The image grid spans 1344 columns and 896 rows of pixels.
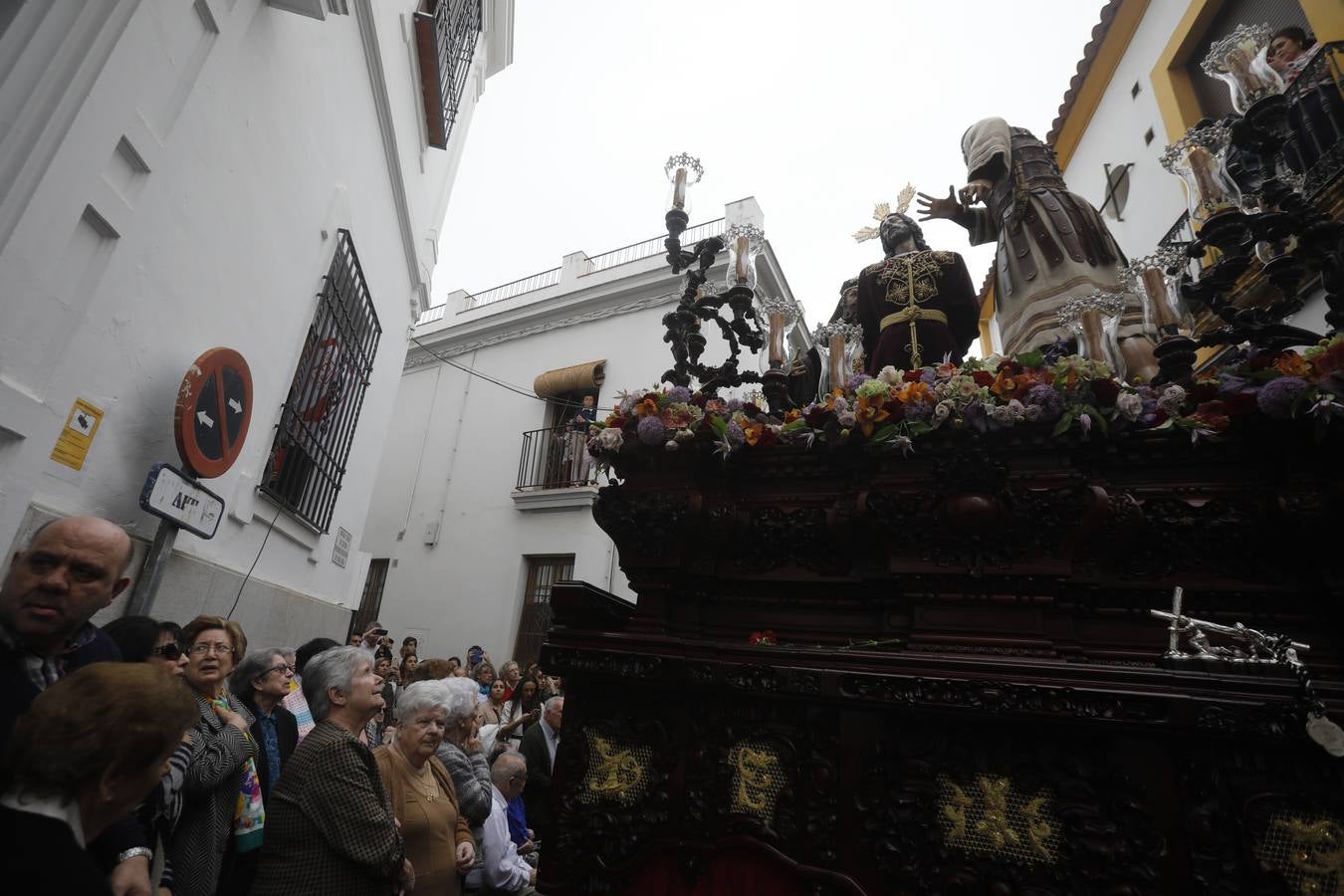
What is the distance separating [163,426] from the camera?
11.1ft

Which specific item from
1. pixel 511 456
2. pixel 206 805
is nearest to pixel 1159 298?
pixel 206 805

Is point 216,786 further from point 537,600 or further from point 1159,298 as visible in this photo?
point 537,600

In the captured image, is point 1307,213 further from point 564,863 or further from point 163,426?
point 163,426

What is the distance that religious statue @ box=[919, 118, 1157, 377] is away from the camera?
3.68 meters

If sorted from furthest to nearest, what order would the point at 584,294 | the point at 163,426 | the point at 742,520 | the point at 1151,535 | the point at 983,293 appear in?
the point at 584,294 → the point at 983,293 → the point at 163,426 → the point at 742,520 → the point at 1151,535

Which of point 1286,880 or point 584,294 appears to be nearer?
point 1286,880

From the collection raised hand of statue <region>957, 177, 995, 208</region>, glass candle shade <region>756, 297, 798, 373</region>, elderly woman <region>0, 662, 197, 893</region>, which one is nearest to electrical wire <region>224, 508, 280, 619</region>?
Answer: elderly woman <region>0, 662, 197, 893</region>

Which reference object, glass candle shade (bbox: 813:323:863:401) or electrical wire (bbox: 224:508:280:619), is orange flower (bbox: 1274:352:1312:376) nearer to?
glass candle shade (bbox: 813:323:863:401)

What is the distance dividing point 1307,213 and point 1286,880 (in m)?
2.60

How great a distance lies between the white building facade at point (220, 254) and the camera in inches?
91.9

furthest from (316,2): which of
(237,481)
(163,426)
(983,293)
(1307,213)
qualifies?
(983,293)

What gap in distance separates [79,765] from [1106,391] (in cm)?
278

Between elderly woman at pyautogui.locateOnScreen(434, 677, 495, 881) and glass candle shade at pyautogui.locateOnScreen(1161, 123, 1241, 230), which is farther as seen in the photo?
elderly woman at pyautogui.locateOnScreen(434, 677, 495, 881)

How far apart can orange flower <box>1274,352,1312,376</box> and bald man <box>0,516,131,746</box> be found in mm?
3491
